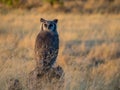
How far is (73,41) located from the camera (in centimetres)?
1595

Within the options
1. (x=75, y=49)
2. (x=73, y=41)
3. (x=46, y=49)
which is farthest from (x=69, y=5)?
(x=46, y=49)

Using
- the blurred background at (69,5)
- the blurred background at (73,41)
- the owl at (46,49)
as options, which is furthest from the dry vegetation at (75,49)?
the blurred background at (69,5)

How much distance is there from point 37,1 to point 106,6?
4.03 m

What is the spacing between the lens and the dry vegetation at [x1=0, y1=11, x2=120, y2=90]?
9188 mm

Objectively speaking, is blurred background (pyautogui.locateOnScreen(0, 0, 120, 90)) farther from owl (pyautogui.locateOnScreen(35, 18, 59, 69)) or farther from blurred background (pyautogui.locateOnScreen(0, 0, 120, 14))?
owl (pyautogui.locateOnScreen(35, 18, 59, 69))

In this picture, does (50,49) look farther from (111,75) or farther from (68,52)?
(68,52)

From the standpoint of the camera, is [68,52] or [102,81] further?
[68,52]

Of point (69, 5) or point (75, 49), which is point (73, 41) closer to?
point (75, 49)

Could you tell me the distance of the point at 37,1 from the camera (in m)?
30.2

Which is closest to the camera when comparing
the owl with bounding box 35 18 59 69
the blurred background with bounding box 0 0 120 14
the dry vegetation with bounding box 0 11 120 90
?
the owl with bounding box 35 18 59 69

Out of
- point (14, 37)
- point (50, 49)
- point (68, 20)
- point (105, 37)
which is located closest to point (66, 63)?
point (50, 49)

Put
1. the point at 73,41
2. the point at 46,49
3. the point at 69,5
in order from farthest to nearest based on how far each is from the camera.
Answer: the point at 69,5, the point at 73,41, the point at 46,49

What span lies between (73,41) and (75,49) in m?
1.49

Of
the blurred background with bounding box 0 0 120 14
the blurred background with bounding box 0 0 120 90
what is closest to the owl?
the blurred background with bounding box 0 0 120 90
